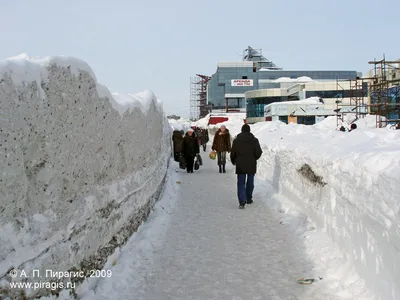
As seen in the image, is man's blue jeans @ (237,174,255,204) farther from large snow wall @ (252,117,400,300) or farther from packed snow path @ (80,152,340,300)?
large snow wall @ (252,117,400,300)

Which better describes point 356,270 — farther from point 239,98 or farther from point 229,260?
point 239,98

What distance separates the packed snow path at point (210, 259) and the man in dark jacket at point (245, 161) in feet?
1.07

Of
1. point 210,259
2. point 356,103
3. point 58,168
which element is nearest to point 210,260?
point 210,259

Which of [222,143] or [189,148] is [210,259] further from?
[189,148]

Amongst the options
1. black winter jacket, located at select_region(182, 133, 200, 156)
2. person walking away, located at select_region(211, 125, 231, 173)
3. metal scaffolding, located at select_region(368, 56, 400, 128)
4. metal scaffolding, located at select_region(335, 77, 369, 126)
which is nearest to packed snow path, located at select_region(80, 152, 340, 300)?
person walking away, located at select_region(211, 125, 231, 173)

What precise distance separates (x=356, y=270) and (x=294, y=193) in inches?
141

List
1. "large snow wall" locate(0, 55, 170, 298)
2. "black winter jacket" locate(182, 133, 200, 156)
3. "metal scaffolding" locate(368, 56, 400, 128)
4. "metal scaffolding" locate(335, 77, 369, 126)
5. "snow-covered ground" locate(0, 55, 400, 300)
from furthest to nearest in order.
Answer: "metal scaffolding" locate(335, 77, 369, 126) < "metal scaffolding" locate(368, 56, 400, 128) < "black winter jacket" locate(182, 133, 200, 156) < "snow-covered ground" locate(0, 55, 400, 300) < "large snow wall" locate(0, 55, 170, 298)

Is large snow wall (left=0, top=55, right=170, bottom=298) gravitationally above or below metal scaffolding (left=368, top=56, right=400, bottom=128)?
below

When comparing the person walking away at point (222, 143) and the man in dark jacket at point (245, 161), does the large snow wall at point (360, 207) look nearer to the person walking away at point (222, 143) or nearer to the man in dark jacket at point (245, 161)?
the man in dark jacket at point (245, 161)

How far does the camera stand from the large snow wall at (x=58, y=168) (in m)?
2.74

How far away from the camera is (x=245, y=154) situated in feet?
27.1

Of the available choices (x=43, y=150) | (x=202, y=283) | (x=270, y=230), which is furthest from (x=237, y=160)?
(x=43, y=150)

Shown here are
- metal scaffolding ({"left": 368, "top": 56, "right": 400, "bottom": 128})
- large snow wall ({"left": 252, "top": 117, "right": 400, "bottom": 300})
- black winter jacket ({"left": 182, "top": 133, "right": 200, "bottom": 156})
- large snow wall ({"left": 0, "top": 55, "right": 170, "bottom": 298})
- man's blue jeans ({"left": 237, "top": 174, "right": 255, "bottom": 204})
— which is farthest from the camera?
metal scaffolding ({"left": 368, "top": 56, "right": 400, "bottom": 128})

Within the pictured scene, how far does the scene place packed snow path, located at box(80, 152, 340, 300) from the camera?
400cm
